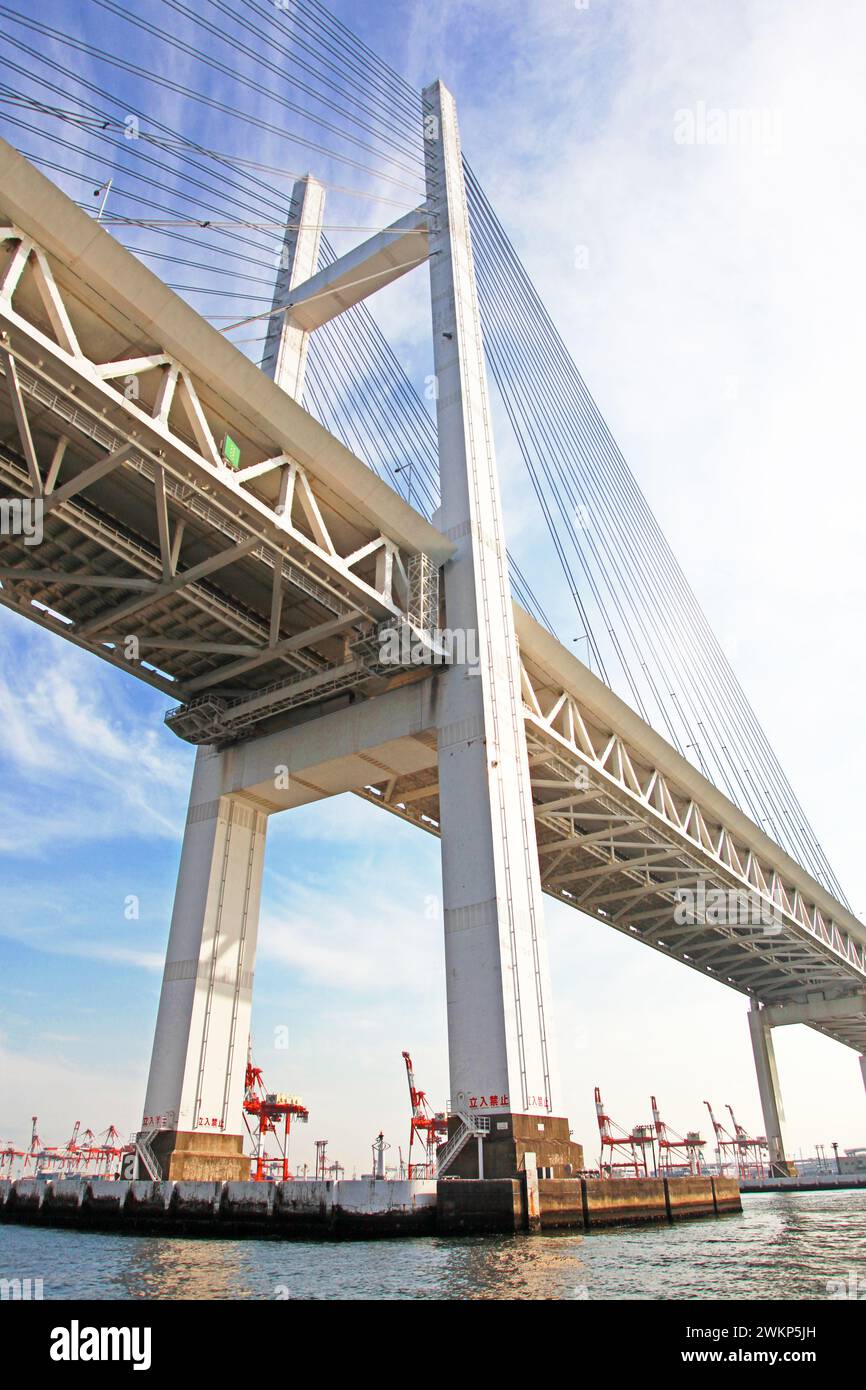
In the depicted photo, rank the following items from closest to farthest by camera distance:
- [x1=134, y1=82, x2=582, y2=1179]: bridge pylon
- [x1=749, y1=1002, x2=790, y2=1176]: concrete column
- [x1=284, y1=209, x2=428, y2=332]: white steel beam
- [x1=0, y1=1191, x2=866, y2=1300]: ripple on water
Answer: [x1=0, y1=1191, x2=866, y2=1300]: ripple on water < [x1=134, y1=82, x2=582, y2=1179]: bridge pylon < [x1=284, y1=209, x2=428, y2=332]: white steel beam < [x1=749, y1=1002, x2=790, y2=1176]: concrete column

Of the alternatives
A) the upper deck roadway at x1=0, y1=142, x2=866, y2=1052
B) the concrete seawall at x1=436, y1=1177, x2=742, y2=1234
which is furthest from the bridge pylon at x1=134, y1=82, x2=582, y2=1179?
the upper deck roadway at x1=0, y1=142, x2=866, y2=1052

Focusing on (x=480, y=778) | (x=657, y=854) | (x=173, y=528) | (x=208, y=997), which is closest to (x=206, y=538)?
(x=173, y=528)

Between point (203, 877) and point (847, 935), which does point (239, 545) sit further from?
point (847, 935)

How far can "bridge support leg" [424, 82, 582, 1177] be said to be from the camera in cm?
1789

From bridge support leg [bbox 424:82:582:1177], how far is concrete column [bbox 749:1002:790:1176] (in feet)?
156

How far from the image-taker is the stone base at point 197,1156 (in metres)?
20.5

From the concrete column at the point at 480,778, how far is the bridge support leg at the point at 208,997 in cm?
693

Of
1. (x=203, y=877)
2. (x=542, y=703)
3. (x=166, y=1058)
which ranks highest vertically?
(x=542, y=703)

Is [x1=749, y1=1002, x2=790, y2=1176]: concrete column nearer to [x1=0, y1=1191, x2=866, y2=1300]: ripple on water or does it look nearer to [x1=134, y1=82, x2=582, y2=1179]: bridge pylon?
[x1=134, y1=82, x2=582, y2=1179]: bridge pylon

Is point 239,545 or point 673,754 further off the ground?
point 673,754

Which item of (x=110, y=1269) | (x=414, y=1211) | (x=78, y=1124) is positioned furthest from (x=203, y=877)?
(x=78, y=1124)
